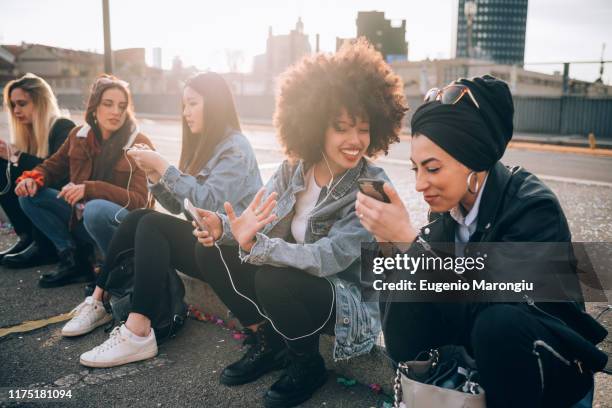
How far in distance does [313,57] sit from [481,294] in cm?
169

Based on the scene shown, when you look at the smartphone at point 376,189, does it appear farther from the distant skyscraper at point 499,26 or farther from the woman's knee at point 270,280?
the distant skyscraper at point 499,26

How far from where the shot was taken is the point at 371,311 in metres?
2.52

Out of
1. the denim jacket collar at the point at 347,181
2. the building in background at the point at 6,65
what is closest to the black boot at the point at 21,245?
the denim jacket collar at the point at 347,181

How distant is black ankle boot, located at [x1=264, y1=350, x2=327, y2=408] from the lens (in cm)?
244

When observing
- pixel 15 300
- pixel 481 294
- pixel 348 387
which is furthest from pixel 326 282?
pixel 15 300

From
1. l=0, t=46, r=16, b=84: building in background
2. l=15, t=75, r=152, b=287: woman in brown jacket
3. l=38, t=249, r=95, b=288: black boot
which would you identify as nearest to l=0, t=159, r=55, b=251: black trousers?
l=15, t=75, r=152, b=287: woman in brown jacket

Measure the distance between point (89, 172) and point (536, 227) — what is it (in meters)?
3.20

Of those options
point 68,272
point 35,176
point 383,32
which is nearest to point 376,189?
point 68,272

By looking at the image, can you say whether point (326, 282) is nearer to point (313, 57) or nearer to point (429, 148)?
point (429, 148)

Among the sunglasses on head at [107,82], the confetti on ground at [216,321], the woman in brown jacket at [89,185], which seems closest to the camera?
the confetti on ground at [216,321]

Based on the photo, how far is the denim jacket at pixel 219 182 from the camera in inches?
125

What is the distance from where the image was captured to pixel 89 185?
3.74 meters

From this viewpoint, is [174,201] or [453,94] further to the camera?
[174,201]

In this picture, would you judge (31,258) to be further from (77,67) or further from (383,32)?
(383,32)
